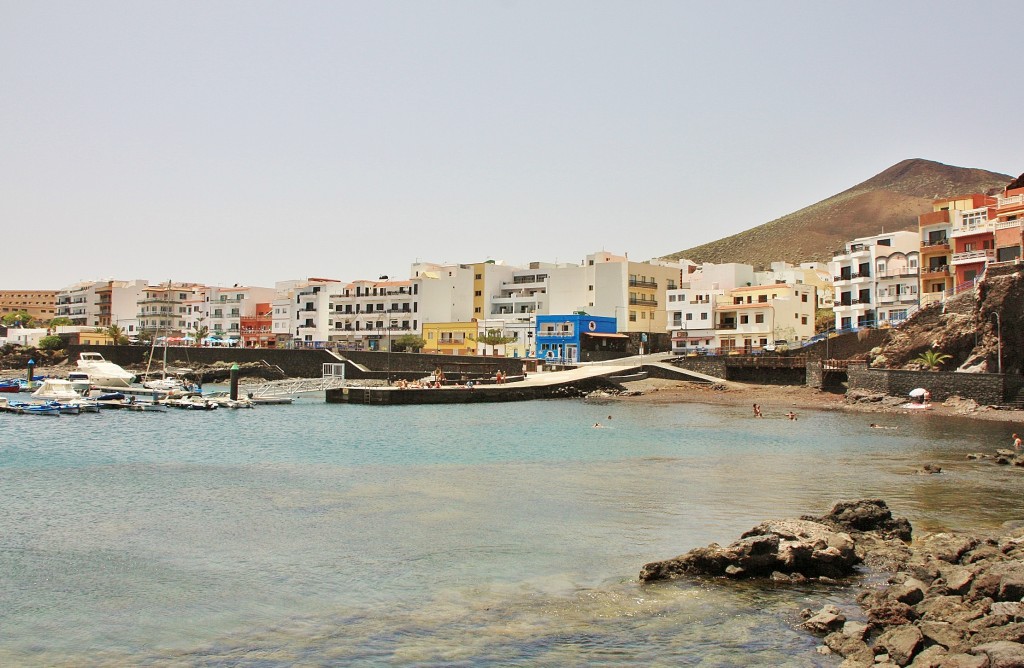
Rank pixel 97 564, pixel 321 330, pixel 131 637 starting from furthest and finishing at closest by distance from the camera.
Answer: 1. pixel 321 330
2. pixel 97 564
3. pixel 131 637

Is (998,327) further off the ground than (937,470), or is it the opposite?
(998,327)

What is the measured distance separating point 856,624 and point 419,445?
2936cm

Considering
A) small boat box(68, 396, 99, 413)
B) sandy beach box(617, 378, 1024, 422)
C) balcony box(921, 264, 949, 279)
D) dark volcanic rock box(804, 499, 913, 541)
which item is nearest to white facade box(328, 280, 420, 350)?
sandy beach box(617, 378, 1024, 422)

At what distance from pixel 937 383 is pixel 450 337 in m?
63.3

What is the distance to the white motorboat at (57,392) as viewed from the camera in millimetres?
61844

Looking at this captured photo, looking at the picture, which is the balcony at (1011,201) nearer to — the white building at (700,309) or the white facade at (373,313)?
the white building at (700,309)

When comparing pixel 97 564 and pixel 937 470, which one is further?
pixel 937 470

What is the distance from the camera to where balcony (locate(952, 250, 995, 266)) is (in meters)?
62.3

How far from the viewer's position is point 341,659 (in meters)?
14.1

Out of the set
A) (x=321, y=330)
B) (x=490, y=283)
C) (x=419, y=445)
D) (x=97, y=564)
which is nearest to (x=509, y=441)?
(x=419, y=445)

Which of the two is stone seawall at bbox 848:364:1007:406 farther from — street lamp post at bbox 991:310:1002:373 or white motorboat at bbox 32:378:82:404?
white motorboat at bbox 32:378:82:404

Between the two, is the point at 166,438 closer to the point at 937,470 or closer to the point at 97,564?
the point at 97,564

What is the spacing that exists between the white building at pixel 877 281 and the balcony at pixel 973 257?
590 centimetres

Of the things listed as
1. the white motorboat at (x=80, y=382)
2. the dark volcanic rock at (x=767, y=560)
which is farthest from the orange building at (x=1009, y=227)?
the white motorboat at (x=80, y=382)
